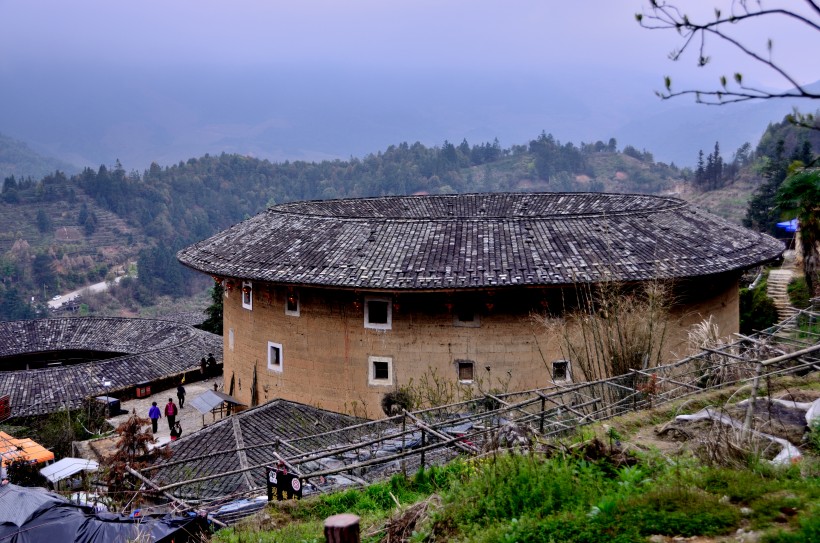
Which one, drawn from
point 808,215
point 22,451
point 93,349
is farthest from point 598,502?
point 93,349

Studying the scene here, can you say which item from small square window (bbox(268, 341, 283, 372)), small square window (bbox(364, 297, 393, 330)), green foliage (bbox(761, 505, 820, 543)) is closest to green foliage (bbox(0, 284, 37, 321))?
small square window (bbox(268, 341, 283, 372))

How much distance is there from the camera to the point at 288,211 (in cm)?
2086

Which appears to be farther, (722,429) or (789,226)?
(789,226)

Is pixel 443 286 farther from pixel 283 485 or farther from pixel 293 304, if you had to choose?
pixel 283 485

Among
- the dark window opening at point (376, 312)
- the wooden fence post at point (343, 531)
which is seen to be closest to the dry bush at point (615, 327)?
the dark window opening at point (376, 312)

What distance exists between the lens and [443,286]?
15.7 meters

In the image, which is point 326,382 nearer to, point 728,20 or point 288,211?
point 288,211

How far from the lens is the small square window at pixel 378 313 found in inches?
682

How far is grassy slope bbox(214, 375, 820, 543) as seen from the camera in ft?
19.0

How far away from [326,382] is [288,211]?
518 cm

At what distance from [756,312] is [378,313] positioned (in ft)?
54.4

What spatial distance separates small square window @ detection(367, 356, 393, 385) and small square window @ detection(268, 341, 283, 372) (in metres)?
2.57

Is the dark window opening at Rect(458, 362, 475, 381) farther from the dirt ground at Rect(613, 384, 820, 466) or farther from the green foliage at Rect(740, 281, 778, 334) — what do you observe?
the green foliage at Rect(740, 281, 778, 334)

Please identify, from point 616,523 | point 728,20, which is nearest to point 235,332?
point 616,523
